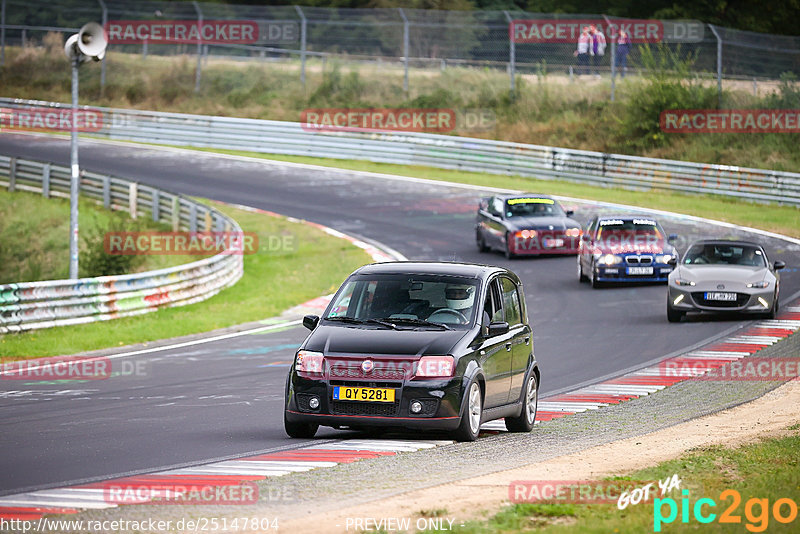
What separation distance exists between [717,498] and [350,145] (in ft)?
129

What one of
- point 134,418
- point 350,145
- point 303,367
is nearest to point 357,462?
point 303,367

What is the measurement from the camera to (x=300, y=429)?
11227mm

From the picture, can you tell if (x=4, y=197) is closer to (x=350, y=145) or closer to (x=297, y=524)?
(x=350, y=145)

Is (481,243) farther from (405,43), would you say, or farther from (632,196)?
(405,43)

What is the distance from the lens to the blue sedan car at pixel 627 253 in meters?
25.9

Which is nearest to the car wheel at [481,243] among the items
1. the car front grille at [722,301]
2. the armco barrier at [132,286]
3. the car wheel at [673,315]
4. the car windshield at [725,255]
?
the armco barrier at [132,286]

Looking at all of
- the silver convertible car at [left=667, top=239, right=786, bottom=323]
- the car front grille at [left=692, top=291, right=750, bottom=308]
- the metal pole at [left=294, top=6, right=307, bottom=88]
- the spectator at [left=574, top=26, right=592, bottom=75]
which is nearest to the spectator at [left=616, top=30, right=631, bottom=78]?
the spectator at [left=574, top=26, right=592, bottom=75]

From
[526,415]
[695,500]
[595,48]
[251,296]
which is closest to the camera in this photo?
[695,500]

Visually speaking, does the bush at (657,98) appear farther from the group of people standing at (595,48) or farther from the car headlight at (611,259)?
the car headlight at (611,259)

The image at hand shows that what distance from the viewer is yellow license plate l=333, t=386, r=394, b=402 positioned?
10.7 metres

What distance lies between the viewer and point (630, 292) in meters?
25.5

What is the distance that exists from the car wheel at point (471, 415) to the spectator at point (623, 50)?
34.2m

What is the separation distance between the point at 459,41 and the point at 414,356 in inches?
1384

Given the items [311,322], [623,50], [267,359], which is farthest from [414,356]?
[623,50]
